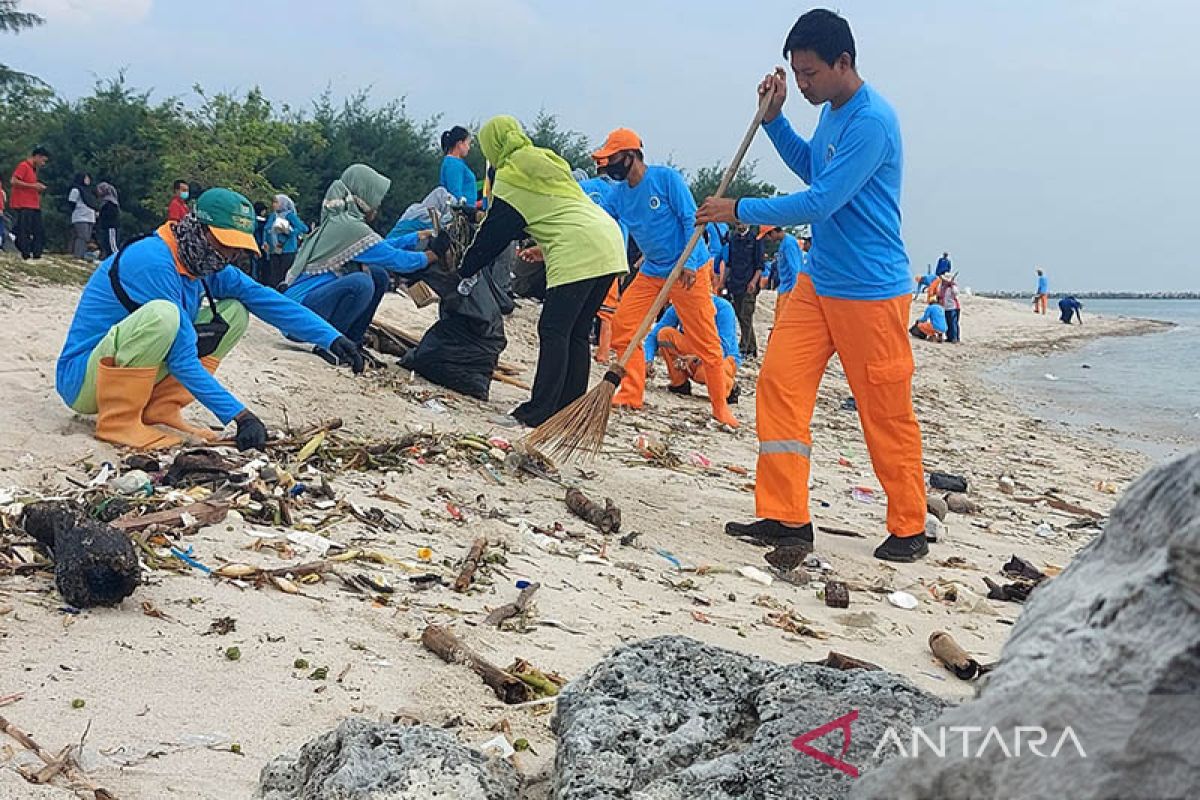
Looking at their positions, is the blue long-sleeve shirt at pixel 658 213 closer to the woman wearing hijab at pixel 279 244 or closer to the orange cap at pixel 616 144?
the orange cap at pixel 616 144

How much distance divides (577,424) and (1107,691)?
15.9 feet

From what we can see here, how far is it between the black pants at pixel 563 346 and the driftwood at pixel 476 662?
154 inches

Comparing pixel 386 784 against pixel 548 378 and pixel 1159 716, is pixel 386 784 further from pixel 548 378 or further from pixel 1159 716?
pixel 548 378

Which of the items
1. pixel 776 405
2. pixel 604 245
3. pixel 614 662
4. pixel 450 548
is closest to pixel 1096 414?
pixel 604 245

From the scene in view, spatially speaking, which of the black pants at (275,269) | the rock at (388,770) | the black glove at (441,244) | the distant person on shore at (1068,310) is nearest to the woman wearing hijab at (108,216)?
the black pants at (275,269)

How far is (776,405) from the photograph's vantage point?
507 cm

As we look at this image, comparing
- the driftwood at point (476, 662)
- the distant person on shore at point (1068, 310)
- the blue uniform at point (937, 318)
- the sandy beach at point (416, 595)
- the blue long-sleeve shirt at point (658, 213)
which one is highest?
the distant person on shore at point (1068, 310)

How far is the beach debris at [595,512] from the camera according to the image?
5109mm

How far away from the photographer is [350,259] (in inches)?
325

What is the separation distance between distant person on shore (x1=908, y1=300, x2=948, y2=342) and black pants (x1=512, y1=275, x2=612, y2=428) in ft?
82.2

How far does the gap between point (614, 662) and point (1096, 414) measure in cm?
1683

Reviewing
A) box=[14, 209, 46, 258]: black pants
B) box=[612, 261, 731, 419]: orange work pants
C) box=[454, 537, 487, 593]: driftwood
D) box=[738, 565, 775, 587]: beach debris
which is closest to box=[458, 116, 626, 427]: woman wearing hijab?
box=[612, 261, 731, 419]: orange work pants

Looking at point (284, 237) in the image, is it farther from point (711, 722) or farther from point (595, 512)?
point (711, 722)

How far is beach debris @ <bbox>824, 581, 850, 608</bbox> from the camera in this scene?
170 inches
